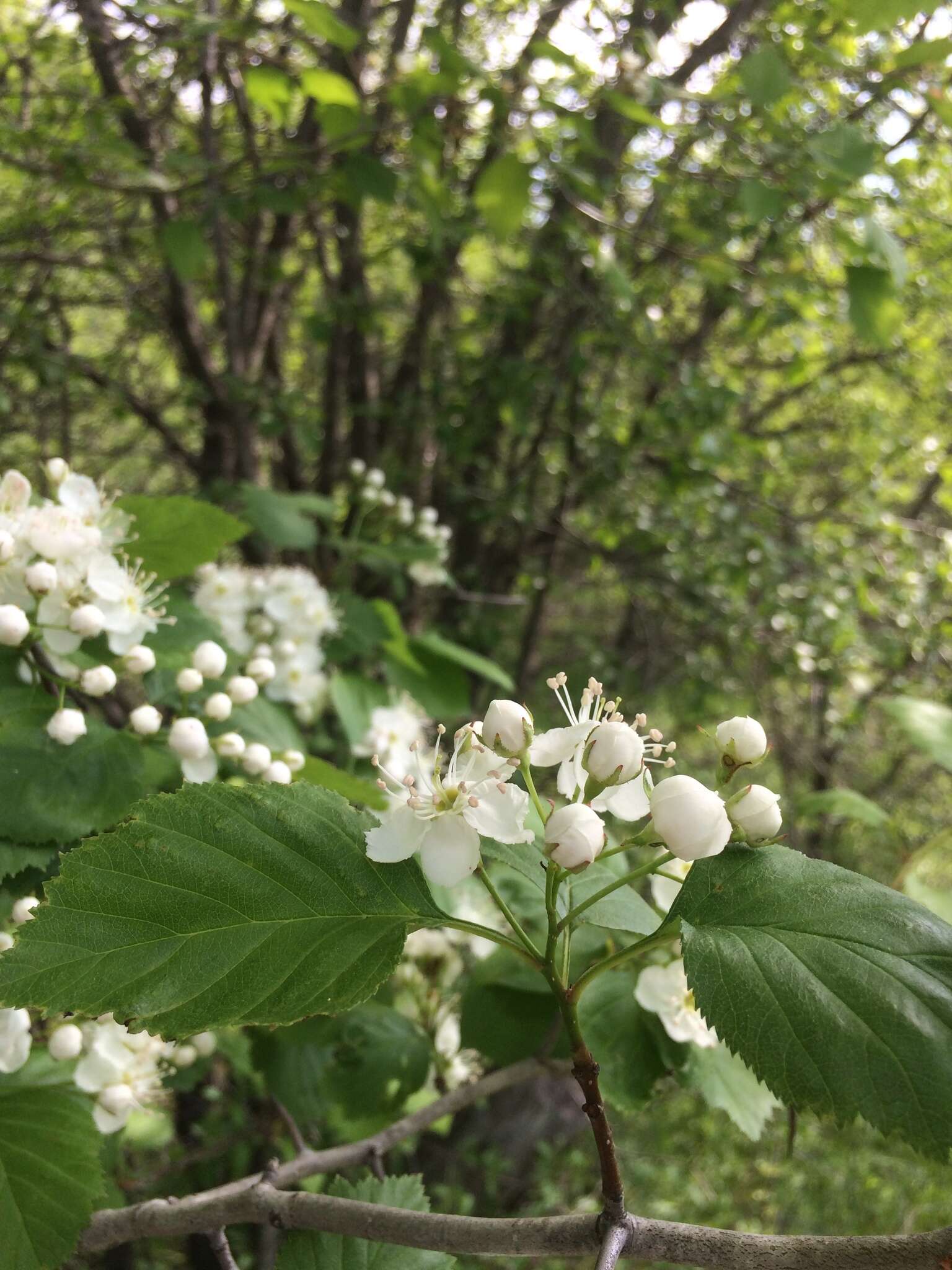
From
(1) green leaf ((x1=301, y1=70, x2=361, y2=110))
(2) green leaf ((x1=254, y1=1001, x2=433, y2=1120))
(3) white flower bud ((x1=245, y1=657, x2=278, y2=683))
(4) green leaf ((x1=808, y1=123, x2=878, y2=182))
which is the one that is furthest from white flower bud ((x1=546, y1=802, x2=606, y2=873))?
(1) green leaf ((x1=301, y1=70, x2=361, y2=110))

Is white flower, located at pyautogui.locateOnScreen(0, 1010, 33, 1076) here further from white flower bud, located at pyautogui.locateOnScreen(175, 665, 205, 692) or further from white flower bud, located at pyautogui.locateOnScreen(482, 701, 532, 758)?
white flower bud, located at pyautogui.locateOnScreen(482, 701, 532, 758)

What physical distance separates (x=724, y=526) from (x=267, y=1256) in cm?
303

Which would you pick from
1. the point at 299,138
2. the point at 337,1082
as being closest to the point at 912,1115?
the point at 337,1082

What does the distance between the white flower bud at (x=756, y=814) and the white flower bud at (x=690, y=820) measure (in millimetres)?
50

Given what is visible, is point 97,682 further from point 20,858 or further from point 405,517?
point 405,517

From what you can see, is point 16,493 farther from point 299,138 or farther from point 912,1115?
point 299,138

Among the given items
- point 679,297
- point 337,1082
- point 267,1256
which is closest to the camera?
point 337,1082

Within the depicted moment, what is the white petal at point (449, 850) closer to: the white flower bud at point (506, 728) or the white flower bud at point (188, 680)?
the white flower bud at point (506, 728)

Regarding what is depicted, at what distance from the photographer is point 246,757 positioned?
1.40 m

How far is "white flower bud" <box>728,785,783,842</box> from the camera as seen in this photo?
34.1 inches

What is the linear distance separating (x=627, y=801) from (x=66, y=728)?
73 cm

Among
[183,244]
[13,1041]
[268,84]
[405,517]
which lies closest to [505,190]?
[268,84]

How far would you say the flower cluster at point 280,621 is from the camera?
84.9 inches

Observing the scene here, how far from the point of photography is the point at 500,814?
919mm
